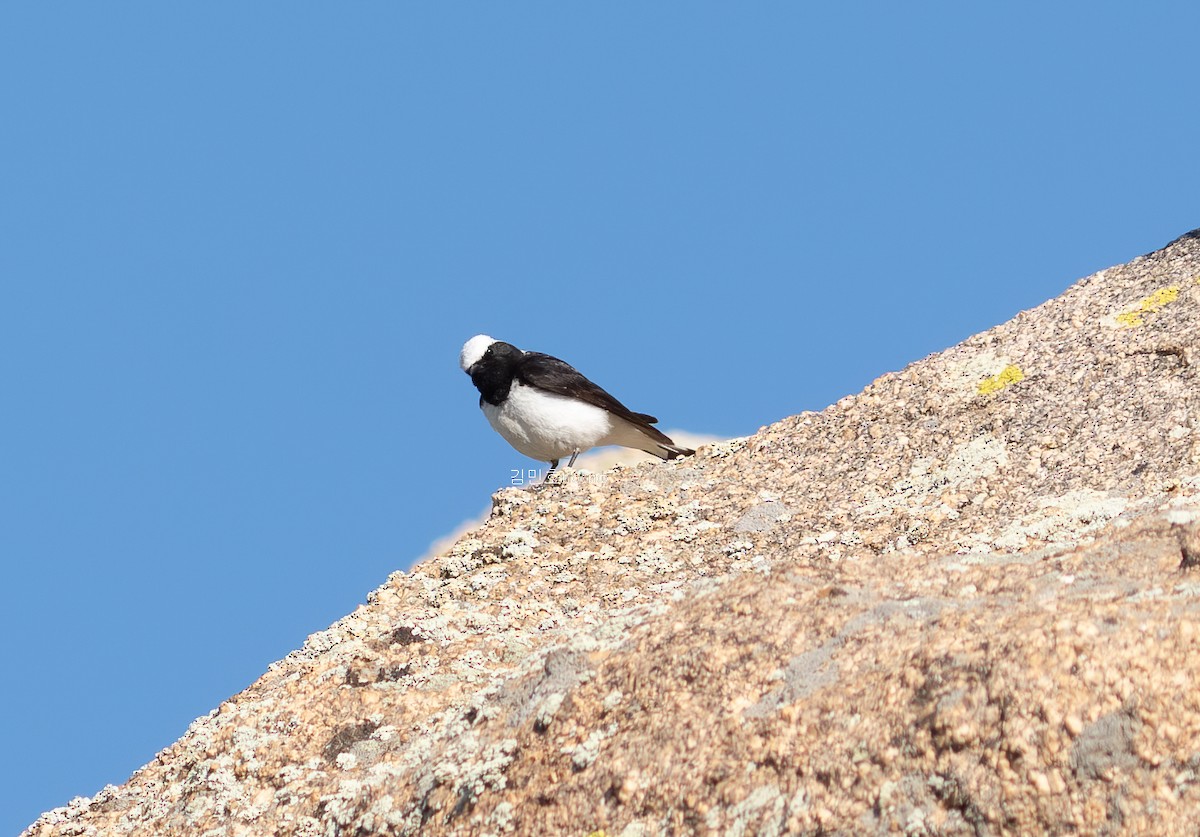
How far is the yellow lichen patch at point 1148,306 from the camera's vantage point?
8.50m

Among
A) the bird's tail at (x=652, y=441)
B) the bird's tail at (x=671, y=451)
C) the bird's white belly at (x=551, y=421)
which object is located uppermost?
the bird's white belly at (x=551, y=421)

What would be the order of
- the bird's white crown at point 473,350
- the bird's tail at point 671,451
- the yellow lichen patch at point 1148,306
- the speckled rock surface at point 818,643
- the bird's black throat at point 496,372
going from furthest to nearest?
the bird's white crown at point 473,350, the bird's black throat at point 496,372, the bird's tail at point 671,451, the yellow lichen patch at point 1148,306, the speckled rock surface at point 818,643

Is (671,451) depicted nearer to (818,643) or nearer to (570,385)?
(570,385)

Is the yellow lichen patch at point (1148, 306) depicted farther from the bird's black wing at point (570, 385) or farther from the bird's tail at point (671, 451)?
the bird's black wing at point (570, 385)

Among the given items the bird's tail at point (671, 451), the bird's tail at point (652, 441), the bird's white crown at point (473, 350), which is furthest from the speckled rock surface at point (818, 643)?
the bird's white crown at point (473, 350)

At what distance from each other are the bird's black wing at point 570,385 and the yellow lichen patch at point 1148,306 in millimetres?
4928

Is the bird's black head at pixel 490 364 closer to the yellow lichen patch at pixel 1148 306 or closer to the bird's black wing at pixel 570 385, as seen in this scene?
the bird's black wing at pixel 570 385

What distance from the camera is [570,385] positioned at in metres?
12.5

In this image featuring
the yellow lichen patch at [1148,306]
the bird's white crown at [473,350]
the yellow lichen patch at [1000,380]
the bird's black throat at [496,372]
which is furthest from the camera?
the bird's white crown at [473,350]

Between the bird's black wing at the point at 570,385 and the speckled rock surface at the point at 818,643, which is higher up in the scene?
the bird's black wing at the point at 570,385

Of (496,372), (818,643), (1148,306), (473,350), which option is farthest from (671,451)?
(818,643)

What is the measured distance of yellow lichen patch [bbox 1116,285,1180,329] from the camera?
850 cm

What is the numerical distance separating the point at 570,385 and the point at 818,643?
7.93 meters

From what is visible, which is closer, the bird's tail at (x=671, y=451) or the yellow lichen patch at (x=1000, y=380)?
the yellow lichen patch at (x=1000, y=380)
